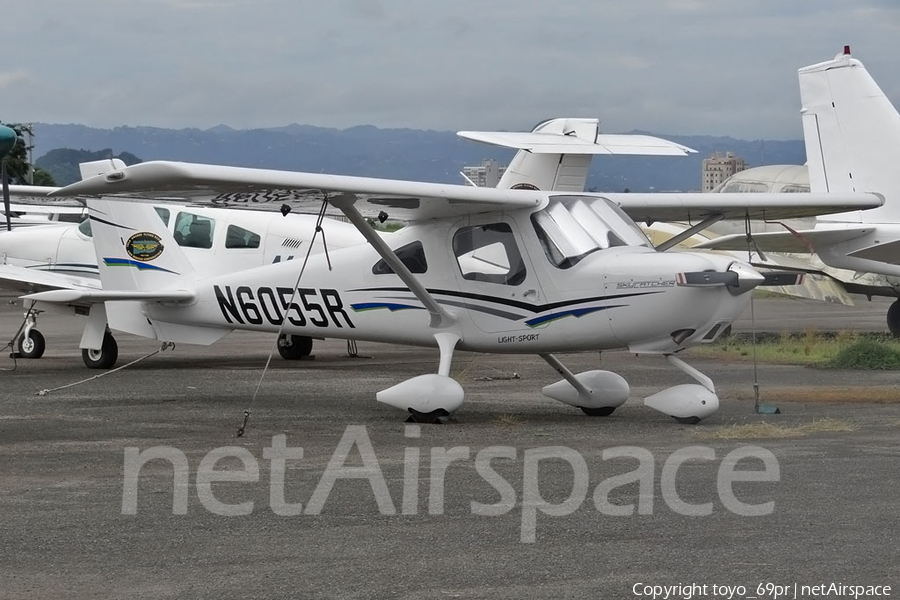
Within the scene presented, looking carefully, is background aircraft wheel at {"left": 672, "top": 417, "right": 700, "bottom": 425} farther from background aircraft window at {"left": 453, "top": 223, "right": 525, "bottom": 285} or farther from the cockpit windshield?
background aircraft window at {"left": 453, "top": 223, "right": 525, "bottom": 285}

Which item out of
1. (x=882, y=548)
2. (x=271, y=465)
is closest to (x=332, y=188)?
(x=271, y=465)

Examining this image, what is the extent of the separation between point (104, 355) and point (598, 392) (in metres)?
6.95

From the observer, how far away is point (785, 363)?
16234 millimetres

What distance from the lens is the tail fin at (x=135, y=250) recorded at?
1470 cm

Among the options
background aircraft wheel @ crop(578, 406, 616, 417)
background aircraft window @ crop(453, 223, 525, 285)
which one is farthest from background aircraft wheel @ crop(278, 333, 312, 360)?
background aircraft wheel @ crop(578, 406, 616, 417)

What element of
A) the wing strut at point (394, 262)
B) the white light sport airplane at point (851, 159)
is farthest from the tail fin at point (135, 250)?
the white light sport airplane at point (851, 159)

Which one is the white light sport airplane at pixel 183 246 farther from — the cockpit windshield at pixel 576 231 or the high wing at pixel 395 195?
the cockpit windshield at pixel 576 231

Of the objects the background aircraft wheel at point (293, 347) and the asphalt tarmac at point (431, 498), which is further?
the background aircraft wheel at point (293, 347)

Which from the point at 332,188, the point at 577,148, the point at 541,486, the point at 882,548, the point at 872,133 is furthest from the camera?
the point at 577,148

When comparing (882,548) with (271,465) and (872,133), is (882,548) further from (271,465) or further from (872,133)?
(872,133)

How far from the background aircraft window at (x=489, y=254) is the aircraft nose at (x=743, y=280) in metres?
1.81

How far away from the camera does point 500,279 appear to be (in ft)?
36.4

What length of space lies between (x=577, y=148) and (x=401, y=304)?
1002 cm

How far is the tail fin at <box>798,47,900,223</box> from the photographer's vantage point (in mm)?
19188
